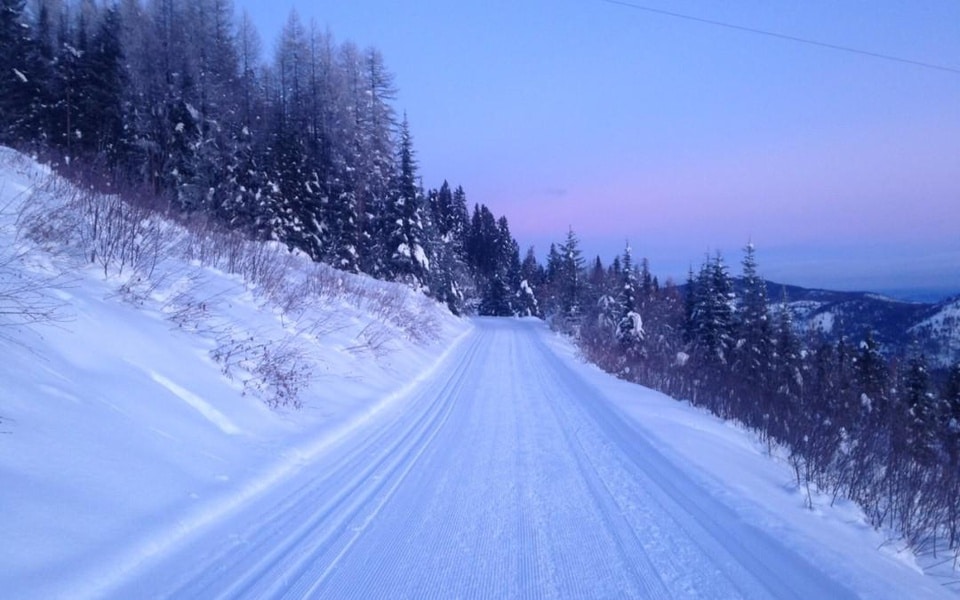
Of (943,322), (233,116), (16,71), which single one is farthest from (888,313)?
(16,71)

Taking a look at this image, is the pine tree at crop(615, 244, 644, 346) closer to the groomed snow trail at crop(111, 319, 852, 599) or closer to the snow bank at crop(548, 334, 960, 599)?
the snow bank at crop(548, 334, 960, 599)

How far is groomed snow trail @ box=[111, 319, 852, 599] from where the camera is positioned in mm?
3578

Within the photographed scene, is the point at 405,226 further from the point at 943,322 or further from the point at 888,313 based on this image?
the point at 943,322

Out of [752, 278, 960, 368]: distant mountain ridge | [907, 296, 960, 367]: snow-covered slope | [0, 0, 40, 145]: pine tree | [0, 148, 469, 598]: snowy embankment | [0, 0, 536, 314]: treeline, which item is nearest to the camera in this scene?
[0, 148, 469, 598]: snowy embankment

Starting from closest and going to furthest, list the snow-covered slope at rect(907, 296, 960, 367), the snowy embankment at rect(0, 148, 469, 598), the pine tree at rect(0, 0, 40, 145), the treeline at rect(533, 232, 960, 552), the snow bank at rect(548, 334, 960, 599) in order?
the snowy embankment at rect(0, 148, 469, 598)
the snow bank at rect(548, 334, 960, 599)
the treeline at rect(533, 232, 960, 552)
the pine tree at rect(0, 0, 40, 145)
the snow-covered slope at rect(907, 296, 960, 367)

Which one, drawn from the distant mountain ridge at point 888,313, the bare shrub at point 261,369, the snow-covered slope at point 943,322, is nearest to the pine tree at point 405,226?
the bare shrub at point 261,369

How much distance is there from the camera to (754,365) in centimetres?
3400

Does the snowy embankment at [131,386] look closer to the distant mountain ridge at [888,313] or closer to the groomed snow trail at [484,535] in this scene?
the groomed snow trail at [484,535]

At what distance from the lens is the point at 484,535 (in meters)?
4.40

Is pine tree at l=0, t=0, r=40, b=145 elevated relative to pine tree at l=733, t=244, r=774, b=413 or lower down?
elevated

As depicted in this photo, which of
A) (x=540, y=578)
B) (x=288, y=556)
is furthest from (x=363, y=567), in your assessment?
(x=540, y=578)

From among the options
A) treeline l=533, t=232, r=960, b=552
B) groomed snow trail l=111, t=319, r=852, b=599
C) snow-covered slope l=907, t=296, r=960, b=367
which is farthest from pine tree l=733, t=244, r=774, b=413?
snow-covered slope l=907, t=296, r=960, b=367

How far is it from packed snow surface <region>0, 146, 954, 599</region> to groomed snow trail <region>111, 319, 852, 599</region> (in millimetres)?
21

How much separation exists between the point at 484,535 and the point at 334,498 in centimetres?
162
